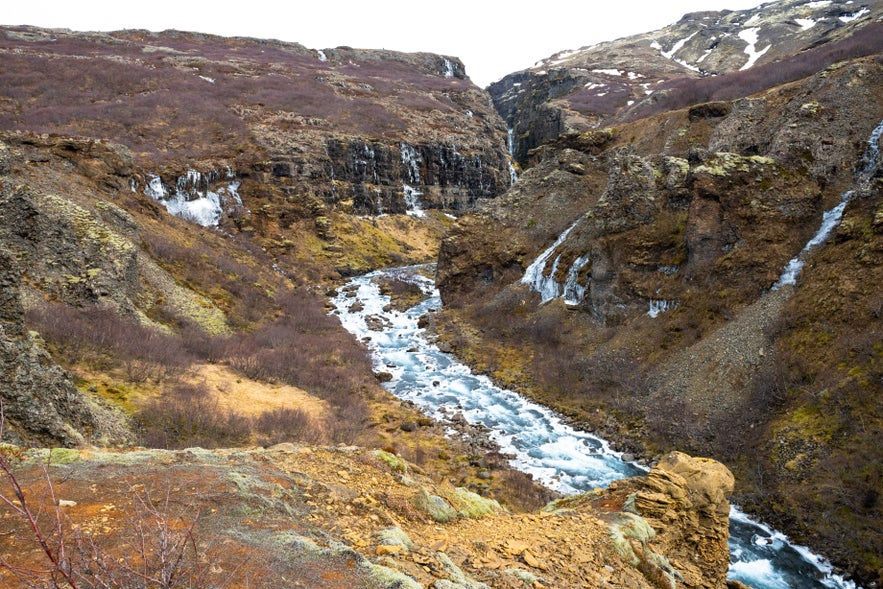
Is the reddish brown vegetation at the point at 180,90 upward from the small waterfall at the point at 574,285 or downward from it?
upward

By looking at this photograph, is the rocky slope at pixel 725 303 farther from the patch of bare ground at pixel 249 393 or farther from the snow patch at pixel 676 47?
the snow patch at pixel 676 47

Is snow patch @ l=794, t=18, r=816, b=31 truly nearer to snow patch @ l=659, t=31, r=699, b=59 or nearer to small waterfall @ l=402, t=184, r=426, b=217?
snow patch @ l=659, t=31, r=699, b=59

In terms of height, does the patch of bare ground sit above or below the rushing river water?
above

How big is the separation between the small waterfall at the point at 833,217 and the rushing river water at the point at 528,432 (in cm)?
967

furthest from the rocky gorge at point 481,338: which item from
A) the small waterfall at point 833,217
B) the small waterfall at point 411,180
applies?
the small waterfall at point 411,180

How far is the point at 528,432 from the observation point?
18.0 m

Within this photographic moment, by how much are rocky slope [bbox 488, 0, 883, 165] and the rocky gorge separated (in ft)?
66.6

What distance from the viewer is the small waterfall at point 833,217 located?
59.4ft

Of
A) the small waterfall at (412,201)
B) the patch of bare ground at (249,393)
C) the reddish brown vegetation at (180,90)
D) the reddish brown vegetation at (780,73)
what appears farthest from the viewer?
the small waterfall at (412,201)

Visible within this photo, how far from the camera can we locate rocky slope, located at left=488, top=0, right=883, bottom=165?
65125mm

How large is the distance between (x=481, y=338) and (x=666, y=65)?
9069cm

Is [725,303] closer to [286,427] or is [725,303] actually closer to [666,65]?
[286,427]

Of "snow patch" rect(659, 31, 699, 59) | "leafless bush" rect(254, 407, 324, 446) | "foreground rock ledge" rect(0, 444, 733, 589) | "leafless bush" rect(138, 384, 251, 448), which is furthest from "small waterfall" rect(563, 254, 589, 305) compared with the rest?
"snow patch" rect(659, 31, 699, 59)

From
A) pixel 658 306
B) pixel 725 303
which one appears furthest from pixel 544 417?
pixel 725 303
